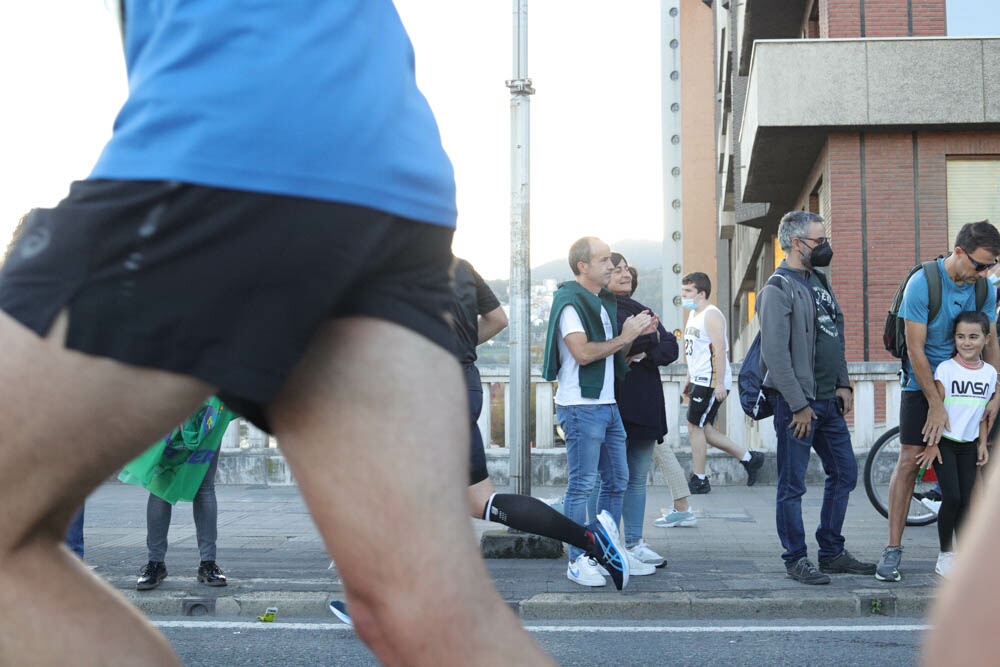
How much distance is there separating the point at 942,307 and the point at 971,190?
12.6 meters

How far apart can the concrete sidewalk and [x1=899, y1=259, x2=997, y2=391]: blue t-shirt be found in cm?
136

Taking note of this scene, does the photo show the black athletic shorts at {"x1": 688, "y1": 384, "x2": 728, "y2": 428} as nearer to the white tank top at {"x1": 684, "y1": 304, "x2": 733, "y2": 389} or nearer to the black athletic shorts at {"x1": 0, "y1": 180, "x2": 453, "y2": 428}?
the white tank top at {"x1": 684, "y1": 304, "x2": 733, "y2": 389}

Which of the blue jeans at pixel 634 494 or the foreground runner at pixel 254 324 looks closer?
the foreground runner at pixel 254 324

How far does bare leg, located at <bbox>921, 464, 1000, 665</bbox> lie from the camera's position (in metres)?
0.82

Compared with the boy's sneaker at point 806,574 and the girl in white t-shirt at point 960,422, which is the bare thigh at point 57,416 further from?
the girl in white t-shirt at point 960,422

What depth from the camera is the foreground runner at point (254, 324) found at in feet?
4.72

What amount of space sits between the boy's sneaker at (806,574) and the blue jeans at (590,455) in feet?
3.53

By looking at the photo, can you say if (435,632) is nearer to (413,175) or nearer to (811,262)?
(413,175)

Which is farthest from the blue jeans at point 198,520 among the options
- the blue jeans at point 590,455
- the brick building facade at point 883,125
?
the brick building facade at point 883,125

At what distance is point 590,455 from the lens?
6.98 metres

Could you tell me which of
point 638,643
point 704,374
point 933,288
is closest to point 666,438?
point 704,374

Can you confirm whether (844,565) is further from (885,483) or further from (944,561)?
(885,483)

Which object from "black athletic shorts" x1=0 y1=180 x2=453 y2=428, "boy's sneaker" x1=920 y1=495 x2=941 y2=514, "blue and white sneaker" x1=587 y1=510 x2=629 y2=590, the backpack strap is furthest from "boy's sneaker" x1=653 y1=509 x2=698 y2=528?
"black athletic shorts" x1=0 y1=180 x2=453 y2=428

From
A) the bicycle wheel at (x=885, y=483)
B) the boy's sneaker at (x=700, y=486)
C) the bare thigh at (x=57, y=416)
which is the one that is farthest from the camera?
the boy's sneaker at (x=700, y=486)
